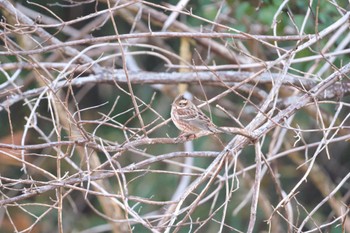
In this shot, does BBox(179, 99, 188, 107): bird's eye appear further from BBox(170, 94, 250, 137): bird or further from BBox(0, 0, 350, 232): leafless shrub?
BBox(0, 0, 350, 232): leafless shrub

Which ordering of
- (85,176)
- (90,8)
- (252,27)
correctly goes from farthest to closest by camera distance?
(90,8), (252,27), (85,176)

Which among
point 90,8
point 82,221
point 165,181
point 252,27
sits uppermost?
point 252,27

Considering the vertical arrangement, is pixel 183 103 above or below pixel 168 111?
above

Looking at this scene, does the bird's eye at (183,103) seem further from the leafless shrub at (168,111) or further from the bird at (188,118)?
the leafless shrub at (168,111)

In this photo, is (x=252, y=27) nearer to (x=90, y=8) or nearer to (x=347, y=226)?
(x=347, y=226)

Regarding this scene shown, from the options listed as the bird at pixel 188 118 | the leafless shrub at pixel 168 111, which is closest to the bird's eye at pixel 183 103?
the bird at pixel 188 118

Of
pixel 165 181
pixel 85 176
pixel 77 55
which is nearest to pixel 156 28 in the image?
pixel 165 181

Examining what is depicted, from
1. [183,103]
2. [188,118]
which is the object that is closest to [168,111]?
[183,103]

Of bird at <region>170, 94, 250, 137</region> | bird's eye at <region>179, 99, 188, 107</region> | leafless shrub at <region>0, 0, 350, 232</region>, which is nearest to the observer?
leafless shrub at <region>0, 0, 350, 232</region>

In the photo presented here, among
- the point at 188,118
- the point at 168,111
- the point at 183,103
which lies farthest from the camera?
the point at 168,111

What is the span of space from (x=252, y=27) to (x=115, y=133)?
284 centimetres

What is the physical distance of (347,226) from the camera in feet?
21.7

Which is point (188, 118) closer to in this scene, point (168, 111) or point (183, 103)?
point (183, 103)

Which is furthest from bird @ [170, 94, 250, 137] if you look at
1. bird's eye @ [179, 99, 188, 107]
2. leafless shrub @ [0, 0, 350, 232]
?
leafless shrub @ [0, 0, 350, 232]
